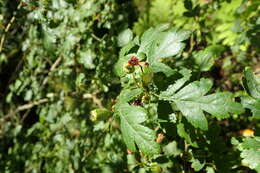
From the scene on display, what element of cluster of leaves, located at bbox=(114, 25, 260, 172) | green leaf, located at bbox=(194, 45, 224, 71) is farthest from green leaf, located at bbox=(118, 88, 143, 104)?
green leaf, located at bbox=(194, 45, 224, 71)

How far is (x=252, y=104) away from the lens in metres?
1.16

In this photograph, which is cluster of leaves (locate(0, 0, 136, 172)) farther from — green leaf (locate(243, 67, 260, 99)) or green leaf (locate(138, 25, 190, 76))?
green leaf (locate(243, 67, 260, 99))

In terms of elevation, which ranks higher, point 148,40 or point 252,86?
point 148,40

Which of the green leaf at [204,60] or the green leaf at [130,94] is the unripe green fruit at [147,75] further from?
the green leaf at [204,60]

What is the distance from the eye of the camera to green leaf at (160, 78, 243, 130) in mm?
1063

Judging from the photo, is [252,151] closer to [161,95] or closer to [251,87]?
[251,87]

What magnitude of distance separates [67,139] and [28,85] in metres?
0.64

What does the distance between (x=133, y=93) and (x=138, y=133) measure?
15cm

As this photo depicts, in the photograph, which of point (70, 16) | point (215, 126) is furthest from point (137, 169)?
point (70, 16)

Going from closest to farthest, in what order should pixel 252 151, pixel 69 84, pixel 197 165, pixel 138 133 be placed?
pixel 138 133 → pixel 252 151 → pixel 197 165 → pixel 69 84

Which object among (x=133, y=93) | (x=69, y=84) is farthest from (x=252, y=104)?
(x=69, y=84)

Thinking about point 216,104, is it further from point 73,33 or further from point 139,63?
point 73,33

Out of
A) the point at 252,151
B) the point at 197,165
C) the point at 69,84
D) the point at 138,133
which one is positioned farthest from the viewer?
the point at 69,84

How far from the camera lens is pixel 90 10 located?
1.92 m
